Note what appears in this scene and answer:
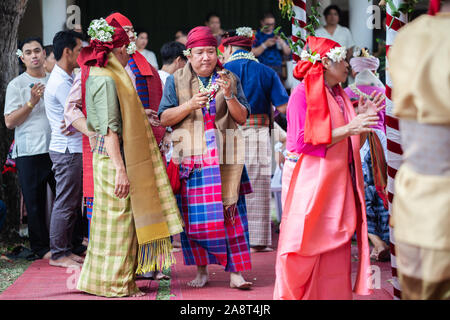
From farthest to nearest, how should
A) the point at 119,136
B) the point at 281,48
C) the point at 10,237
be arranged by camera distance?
the point at 281,48, the point at 10,237, the point at 119,136

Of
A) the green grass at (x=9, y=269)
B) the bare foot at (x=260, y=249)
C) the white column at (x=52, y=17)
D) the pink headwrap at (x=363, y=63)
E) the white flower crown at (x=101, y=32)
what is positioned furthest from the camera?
the white column at (x=52, y=17)

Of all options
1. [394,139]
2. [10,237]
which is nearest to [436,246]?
[394,139]

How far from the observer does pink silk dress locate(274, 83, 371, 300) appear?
4.11m

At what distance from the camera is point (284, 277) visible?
13.7 ft

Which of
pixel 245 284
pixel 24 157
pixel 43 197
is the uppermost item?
pixel 24 157

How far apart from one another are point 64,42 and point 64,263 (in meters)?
2.18

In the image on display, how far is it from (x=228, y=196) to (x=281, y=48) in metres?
5.50

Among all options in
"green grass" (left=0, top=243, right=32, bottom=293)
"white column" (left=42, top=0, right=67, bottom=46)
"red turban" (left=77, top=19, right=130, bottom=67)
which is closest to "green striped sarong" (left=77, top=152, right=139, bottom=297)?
"red turban" (left=77, top=19, right=130, bottom=67)

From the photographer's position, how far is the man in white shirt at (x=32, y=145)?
21.9ft

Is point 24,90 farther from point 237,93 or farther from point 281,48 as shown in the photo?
point 281,48

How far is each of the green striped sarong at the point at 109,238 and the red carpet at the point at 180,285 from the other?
0.16 meters

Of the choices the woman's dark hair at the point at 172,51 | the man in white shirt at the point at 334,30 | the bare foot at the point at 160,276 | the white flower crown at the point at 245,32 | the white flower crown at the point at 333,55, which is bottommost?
the bare foot at the point at 160,276

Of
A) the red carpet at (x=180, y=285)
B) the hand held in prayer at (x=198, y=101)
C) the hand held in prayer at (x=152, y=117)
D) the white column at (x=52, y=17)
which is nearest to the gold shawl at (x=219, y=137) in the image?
the hand held in prayer at (x=198, y=101)

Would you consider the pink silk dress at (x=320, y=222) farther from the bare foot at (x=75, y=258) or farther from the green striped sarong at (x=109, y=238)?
the bare foot at (x=75, y=258)
